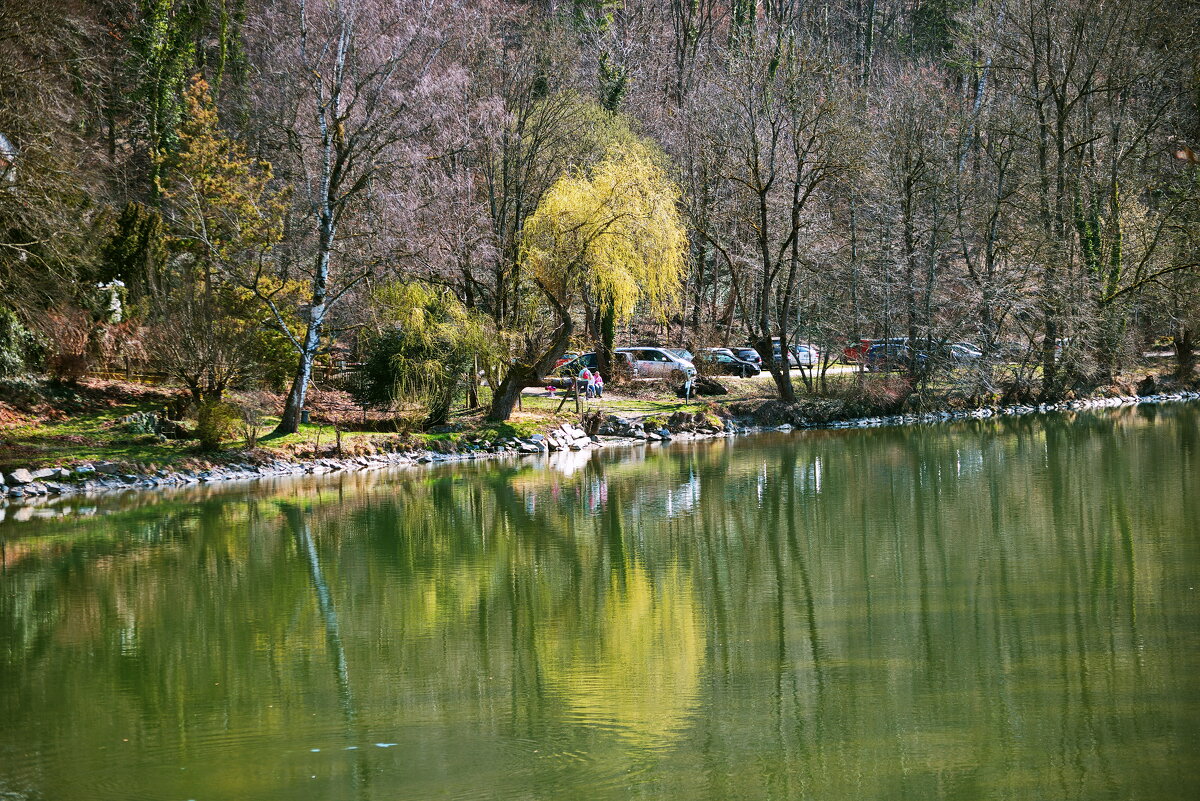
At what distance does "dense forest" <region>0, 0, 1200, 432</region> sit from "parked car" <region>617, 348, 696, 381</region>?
5.29 ft

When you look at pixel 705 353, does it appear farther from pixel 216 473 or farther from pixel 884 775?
pixel 884 775

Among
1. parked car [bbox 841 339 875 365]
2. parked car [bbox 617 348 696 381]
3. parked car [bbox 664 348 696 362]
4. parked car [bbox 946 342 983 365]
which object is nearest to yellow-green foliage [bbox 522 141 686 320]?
parked car [bbox 617 348 696 381]

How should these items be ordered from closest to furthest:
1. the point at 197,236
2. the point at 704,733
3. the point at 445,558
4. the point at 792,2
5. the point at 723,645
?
the point at 704,733 < the point at 723,645 < the point at 445,558 < the point at 197,236 < the point at 792,2

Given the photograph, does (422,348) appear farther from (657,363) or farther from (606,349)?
(657,363)

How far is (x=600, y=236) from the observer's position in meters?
27.7

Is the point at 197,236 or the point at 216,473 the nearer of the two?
the point at 216,473

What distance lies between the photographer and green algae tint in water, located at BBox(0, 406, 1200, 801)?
262 inches

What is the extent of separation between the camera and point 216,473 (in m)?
22.0

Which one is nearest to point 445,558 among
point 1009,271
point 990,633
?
point 990,633

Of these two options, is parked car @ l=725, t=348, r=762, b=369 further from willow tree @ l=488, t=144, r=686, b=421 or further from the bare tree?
the bare tree

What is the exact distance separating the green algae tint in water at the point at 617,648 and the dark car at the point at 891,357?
54.6 ft

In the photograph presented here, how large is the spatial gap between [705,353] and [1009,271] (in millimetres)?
10252

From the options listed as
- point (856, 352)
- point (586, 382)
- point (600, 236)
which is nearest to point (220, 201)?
point (600, 236)

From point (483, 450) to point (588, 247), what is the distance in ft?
19.4
